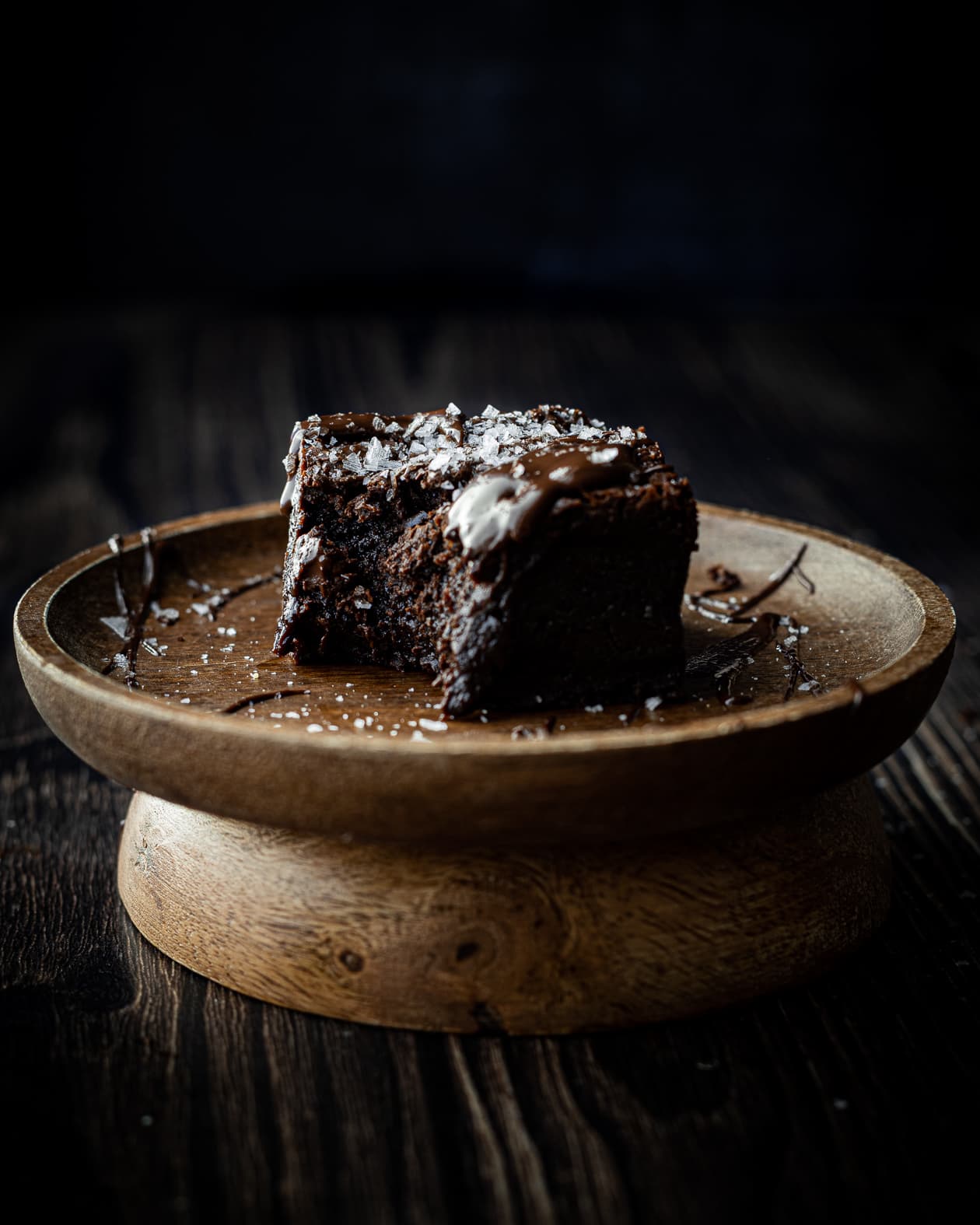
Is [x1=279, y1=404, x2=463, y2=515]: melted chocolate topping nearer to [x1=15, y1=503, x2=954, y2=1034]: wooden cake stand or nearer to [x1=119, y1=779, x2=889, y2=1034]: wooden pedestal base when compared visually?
[x1=15, y1=503, x2=954, y2=1034]: wooden cake stand

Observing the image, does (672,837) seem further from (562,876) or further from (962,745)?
(962,745)

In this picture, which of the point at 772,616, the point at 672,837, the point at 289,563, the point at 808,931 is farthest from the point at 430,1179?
the point at 772,616

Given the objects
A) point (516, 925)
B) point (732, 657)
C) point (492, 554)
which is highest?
point (492, 554)

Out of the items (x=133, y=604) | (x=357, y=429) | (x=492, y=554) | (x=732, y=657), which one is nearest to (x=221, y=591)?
(x=133, y=604)

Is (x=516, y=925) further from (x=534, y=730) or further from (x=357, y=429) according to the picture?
(x=357, y=429)

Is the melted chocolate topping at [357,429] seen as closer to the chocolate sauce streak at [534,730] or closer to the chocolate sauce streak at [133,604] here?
the chocolate sauce streak at [133,604]

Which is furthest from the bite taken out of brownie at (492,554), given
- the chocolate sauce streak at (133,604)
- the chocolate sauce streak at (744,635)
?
the chocolate sauce streak at (133,604)
